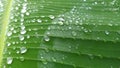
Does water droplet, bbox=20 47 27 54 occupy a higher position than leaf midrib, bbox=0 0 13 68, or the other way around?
leaf midrib, bbox=0 0 13 68

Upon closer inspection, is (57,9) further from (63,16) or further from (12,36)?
(12,36)

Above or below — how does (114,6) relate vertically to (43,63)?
above

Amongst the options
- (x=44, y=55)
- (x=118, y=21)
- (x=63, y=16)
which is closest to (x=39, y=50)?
(x=44, y=55)

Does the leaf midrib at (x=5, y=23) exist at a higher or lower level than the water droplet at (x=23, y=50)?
higher

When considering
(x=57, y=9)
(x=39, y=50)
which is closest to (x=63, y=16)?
(x=57, y=9)

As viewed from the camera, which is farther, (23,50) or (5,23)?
(5,23)

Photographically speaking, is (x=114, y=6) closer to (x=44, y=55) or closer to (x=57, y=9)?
(x=57, y=9)

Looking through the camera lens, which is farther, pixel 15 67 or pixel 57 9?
pixel 57 9
